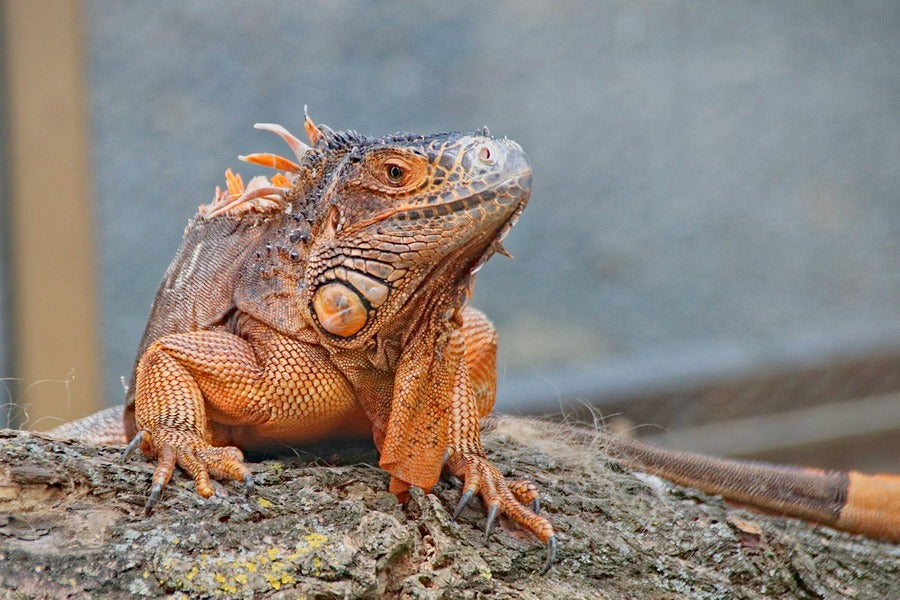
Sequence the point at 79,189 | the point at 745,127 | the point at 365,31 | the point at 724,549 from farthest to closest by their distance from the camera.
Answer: the point at 745,127 → the point at 365,31 → the point at 79,189 → the point at 724,549

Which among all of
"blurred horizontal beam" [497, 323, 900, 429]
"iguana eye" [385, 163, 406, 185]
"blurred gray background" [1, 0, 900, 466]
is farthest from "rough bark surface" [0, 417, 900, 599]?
"blurred horizontal beam" [497, 323, 900, 429]

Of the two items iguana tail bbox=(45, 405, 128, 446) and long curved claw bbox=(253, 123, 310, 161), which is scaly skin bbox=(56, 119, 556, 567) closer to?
long curved claw bbox=(253, 123, 310, 161)

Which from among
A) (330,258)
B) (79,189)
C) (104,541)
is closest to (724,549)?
(330,258)

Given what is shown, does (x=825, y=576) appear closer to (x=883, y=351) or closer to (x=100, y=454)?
(x=100, y=454)

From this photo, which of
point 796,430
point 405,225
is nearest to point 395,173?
point 405,225

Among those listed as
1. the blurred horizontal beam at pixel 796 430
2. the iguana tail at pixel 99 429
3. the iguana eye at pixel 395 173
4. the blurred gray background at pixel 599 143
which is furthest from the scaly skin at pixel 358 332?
the blurred horizontal beam at pixel 796 430

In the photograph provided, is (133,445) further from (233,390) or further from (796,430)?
(796,430)

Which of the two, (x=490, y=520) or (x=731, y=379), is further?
(x=731, y=379)
